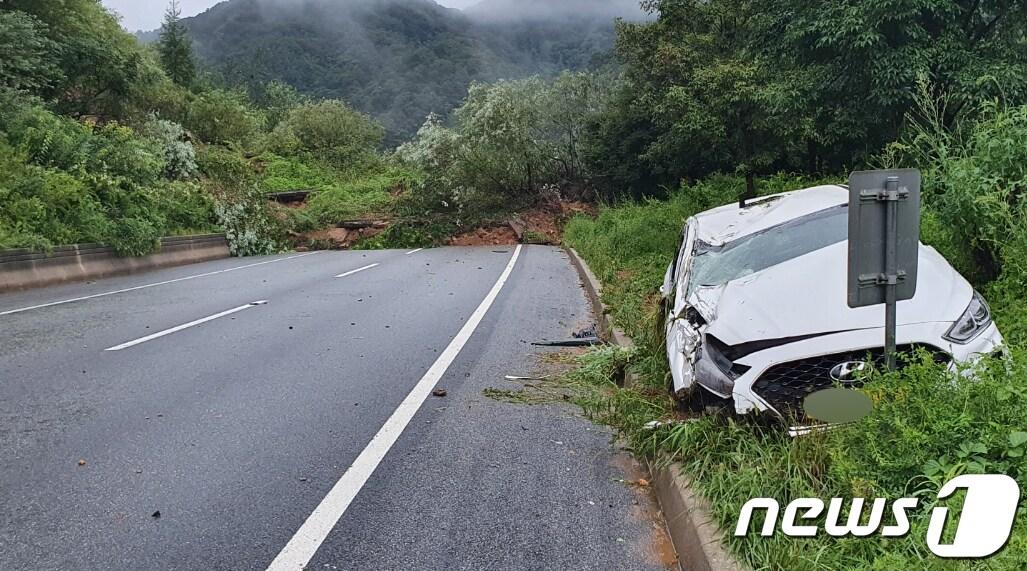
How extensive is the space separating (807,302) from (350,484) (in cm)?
289

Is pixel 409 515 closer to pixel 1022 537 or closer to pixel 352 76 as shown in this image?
pixel 1022 537

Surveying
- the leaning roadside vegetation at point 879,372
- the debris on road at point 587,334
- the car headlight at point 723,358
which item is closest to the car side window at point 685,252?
the leaning roadside vegetation at point 879,372

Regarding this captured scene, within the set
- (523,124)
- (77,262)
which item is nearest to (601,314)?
(77,262)

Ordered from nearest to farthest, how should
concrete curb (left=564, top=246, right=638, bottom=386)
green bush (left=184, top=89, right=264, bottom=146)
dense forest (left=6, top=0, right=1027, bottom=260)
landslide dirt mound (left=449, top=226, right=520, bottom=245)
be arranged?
concrete curb (left=564, top=246, right=638, bottom=386) < dense forest (left=6, top=0, right=1027, bottom=260) < landslide dirt mound (left=449, top=226, right=520, bottom=245) < green bush (left=184, top=89, right=264, bottom=146)

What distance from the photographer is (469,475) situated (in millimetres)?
4453

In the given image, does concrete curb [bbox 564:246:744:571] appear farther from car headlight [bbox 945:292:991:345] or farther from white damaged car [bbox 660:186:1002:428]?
car headlight [bbox 945:292:991:345]

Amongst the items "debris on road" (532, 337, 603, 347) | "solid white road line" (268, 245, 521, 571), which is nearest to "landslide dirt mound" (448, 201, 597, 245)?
"debris on road" (532, 337, 603, 347)

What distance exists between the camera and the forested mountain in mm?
94000

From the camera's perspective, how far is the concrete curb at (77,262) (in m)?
14.3

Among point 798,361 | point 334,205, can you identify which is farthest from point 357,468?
point 334,205

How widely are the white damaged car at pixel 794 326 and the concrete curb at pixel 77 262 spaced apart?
538 inches

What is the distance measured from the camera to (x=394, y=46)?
120m

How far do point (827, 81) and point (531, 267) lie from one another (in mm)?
7612

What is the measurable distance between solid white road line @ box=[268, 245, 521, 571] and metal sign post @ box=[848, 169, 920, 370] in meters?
2.90
